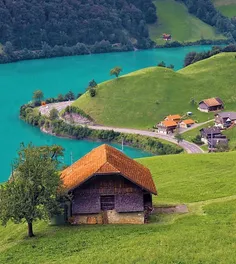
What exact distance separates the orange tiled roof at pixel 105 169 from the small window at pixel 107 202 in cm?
186

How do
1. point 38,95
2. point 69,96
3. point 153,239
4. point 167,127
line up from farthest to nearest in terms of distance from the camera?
point 69,96, point 38,95, point 167,127, point 153,239

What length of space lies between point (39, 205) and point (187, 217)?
9231 mm

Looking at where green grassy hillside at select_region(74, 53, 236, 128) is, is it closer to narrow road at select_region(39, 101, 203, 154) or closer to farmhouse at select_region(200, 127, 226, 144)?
narrow road at select_region(39, 101, 203, 154)

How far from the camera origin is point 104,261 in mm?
25734

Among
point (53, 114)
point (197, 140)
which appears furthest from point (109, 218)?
point (53, 114)

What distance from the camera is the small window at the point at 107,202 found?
33.3 metres

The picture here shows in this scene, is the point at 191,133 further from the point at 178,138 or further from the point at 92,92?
the point at 92,92

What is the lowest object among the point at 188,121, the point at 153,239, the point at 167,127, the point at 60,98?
the point at 60,98

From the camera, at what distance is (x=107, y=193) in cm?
3331

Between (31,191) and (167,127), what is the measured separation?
331 ft

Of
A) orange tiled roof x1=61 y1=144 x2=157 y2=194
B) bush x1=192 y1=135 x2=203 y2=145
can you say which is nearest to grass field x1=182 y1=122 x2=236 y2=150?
bush x1=192 y1=135 x2=203 y2=145

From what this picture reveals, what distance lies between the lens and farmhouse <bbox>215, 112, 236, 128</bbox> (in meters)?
128

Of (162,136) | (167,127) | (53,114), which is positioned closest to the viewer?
(162,136)

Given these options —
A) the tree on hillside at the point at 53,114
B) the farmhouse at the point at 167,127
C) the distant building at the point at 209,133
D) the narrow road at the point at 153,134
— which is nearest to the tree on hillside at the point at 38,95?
the narrow road at the point at 153,134
